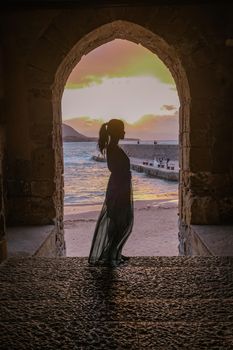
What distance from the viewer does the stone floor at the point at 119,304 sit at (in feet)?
6.47

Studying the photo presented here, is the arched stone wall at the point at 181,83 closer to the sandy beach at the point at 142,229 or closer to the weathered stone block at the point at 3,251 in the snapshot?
the sandy beach at the point at 142,229

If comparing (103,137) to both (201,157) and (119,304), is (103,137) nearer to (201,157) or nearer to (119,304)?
(119,304)

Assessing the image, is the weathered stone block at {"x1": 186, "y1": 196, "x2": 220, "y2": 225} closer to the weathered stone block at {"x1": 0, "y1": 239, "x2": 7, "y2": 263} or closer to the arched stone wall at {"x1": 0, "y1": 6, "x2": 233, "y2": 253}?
the arched stone wall at {"x1": 0, "y1": 6, "x2": 233, "y2": 253}

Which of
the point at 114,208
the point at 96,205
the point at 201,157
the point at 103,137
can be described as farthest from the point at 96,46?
the point at 96,205

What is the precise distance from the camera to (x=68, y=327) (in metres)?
2.12

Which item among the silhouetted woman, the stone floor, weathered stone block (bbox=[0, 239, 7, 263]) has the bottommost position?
the stone floor

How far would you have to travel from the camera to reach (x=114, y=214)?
133 inches

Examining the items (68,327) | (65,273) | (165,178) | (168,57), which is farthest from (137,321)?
(165,178)

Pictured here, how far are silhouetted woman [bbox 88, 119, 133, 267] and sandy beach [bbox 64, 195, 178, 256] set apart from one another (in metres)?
2.39

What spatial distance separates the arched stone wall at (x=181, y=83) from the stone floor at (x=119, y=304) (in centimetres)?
176

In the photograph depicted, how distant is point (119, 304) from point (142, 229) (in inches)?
196

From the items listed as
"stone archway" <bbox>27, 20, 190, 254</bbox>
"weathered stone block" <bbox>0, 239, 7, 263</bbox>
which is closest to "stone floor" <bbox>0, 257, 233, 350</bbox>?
"weathered stone block" <bbox>0, 239, 7, 263</bbox>

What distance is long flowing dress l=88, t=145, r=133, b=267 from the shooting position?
11.1 ft

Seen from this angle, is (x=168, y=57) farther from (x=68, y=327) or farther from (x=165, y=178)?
(x=165, y=178)
